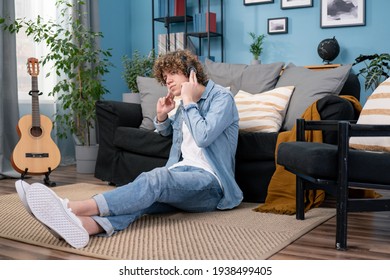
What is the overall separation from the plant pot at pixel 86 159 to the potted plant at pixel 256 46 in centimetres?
175

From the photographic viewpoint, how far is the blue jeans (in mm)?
2090

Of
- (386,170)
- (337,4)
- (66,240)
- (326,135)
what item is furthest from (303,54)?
(66,240)

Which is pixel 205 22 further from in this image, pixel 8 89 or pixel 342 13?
pixel 8 89

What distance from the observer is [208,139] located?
2383mm

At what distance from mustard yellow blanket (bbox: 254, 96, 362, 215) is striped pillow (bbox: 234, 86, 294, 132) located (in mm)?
222

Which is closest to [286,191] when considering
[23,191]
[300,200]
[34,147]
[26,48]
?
[300,200]

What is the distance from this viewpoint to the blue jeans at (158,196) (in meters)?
2.09

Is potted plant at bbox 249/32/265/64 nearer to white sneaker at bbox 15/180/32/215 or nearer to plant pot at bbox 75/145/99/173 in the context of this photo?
plant pot at bbox 75/145/99/173

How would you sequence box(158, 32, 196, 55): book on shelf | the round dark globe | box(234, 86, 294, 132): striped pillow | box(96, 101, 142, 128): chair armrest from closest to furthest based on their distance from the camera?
box(234, 86, 294, 132): striped pillow
box(96, 101, 142, 128): chair armrest
the round dark globe
box(158, 32, 196, 55): book on shelf

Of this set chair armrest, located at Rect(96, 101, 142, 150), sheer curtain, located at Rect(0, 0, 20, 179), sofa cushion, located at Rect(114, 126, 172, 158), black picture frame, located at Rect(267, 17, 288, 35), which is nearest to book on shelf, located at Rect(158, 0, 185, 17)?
black picture frame, located at Rect(267, 17, 288, 35)

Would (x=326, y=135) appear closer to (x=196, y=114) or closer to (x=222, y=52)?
(x=196, y=114)

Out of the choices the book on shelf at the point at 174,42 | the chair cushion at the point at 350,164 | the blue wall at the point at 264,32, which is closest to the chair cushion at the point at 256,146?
the chair cushion at the point at 350,164

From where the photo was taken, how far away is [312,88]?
310 centimetres
